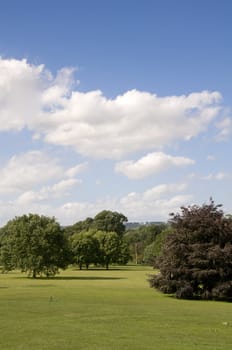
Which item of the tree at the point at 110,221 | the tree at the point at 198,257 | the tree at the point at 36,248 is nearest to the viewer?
the tree at the point at 198,257

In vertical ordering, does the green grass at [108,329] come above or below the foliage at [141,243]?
below

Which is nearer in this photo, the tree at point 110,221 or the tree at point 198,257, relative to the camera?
the tree at point 198,257

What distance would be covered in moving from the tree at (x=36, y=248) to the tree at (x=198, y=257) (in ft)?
115

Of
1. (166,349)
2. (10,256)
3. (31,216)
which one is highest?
(31,216)

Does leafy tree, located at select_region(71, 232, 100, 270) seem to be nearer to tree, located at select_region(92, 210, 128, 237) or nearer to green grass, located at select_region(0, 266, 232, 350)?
tree, located at select_region(92, 210, 128, 237)

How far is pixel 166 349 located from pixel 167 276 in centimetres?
3053

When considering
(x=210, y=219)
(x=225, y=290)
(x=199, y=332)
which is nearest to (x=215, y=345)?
(x=199, y=332)

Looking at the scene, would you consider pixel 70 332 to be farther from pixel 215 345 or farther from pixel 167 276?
pixel 167 276

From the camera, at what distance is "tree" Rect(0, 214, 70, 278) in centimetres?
8250

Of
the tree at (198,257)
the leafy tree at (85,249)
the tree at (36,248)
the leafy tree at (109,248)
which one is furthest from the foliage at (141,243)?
the tree at (198,257)

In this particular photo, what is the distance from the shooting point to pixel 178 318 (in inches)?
1105

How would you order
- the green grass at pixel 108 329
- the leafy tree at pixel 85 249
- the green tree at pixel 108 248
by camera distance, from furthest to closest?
the green tree at pixel 108 248 → the leafy tree at pixel 85 249 → the green grass at pixel 108 329

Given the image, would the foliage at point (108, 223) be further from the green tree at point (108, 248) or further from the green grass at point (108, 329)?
the green grass at point (108, 329)

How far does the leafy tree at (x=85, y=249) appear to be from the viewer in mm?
122000
